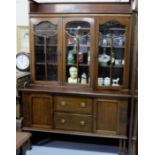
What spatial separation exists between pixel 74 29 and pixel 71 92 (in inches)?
32.8

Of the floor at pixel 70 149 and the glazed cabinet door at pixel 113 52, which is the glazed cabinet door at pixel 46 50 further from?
the floor at pixel 70 149

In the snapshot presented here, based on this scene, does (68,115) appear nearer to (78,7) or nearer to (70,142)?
(70,142)

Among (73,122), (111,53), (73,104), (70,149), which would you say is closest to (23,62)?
(73,104)

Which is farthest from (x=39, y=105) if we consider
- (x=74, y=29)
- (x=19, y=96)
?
(x=74, y=29)

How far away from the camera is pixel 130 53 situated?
115 inches

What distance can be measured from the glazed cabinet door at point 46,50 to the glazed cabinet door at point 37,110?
249 mm

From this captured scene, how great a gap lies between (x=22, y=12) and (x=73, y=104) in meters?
1.62

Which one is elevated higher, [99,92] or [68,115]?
[99,92]

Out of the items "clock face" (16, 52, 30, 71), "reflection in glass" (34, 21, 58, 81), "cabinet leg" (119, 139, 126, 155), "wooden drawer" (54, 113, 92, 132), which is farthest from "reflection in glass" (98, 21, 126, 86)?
"clock face" (16, 52, 30, 71)

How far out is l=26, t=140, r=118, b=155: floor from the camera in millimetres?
3002

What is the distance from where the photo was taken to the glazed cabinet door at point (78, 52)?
119 inches

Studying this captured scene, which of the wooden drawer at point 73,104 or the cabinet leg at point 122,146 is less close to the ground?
the wooden drawer at point 73,104

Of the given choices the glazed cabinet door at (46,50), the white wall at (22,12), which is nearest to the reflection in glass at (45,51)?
the glazed cabinet door at (46,50)

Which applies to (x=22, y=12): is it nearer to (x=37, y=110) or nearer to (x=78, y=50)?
(x=78, y=50)
